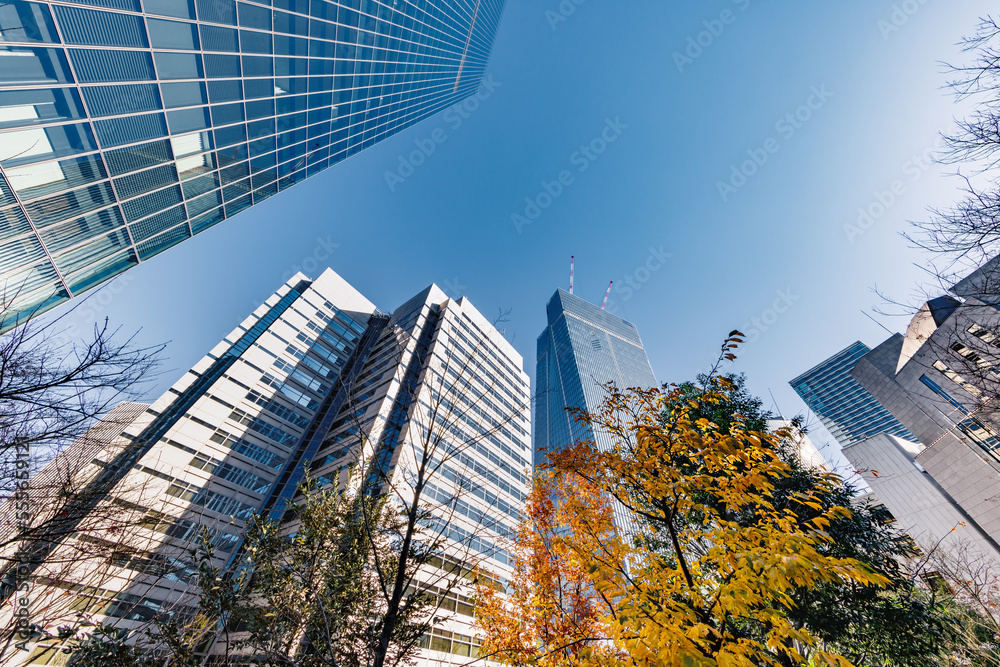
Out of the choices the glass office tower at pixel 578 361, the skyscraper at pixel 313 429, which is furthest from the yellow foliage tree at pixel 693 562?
the glass office tower at pixel 578 361

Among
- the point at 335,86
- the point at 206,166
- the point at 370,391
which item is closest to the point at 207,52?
the point at 206,166

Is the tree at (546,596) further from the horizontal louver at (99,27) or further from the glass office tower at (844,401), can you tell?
the glass office tower at (844,401)

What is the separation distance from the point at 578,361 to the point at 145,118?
119172mm

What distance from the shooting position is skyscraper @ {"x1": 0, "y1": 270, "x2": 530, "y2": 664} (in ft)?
77.6

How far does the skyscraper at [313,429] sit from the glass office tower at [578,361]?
69923 millimetres

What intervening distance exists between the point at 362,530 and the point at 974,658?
19803mm

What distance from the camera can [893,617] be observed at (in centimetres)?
989

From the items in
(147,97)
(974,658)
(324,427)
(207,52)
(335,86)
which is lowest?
(974,658)

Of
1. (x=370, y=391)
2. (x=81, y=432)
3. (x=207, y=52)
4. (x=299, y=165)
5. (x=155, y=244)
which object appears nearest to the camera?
(x=81, y=432)

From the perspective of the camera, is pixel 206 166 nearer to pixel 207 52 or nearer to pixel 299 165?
pixel 207 52

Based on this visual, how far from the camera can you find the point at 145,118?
1201 centimetres

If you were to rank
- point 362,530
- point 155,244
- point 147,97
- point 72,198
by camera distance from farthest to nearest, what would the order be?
1. point 155,244
2. point 147,97
3. point 72,198
4. point 362,530

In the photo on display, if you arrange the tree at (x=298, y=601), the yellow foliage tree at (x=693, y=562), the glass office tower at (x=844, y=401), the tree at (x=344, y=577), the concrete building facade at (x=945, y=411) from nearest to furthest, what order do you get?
the yellow foliage tree at (x=693, y=562)
the tree at (x=344, y=577)
the tree at (x=298, y=601)
the concrete building facade at (x=945, y=411)
the glass office tower at (x=844, y=401)

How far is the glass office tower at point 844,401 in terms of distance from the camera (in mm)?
99812
